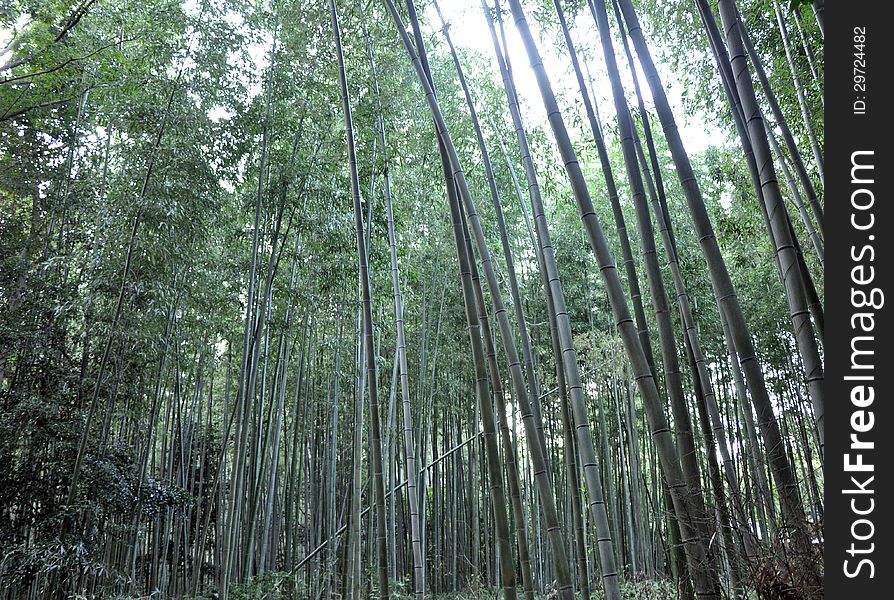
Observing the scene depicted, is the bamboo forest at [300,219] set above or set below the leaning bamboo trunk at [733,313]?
above

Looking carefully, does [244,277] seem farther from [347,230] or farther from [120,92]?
[120,92]

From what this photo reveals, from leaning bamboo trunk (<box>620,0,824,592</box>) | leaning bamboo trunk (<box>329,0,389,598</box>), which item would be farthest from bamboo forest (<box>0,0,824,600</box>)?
leaning bamboo trunk (<box>620,0,824,592</box>)

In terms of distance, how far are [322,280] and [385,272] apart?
651 millimetres

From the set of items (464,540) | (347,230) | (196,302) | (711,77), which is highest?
(711,77)

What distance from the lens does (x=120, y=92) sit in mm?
5137

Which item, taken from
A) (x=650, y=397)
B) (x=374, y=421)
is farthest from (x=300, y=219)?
(x=650, y=397)

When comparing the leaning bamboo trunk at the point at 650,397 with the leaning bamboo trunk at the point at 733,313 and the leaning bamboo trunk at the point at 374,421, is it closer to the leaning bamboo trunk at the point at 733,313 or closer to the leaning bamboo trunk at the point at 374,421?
the leaning bamboo trunk at the point at 733,313

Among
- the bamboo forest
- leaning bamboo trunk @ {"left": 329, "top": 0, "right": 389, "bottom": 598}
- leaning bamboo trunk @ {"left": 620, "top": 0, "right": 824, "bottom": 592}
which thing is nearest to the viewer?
leaning bamboo trunk @ {"left": 620, "top": 0, "right": 824, "bottom": 592}

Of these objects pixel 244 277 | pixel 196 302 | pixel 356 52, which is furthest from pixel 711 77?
pixel 196 302

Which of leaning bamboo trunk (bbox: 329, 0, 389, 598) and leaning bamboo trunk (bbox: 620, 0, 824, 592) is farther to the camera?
leaning bamboo trunk (bbox: 329, 0, 389, 598)

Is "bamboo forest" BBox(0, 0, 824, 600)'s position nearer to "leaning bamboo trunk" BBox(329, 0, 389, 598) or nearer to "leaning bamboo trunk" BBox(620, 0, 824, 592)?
"leaning bamboo trunk" BBox(329, 0, 389, 598)

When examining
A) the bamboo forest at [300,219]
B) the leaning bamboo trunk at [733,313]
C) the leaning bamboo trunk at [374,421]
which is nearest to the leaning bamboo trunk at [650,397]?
the leaning bamboo trunk at [733,313]

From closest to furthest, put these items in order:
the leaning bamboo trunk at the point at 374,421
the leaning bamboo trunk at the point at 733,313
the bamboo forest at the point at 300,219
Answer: the leaning bamboo trunk at the point at 733,313, the leaning bamboo trunk at the point at 374,421, the bamboo forest at the point at 300,219

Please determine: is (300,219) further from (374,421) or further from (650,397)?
(650,397)
